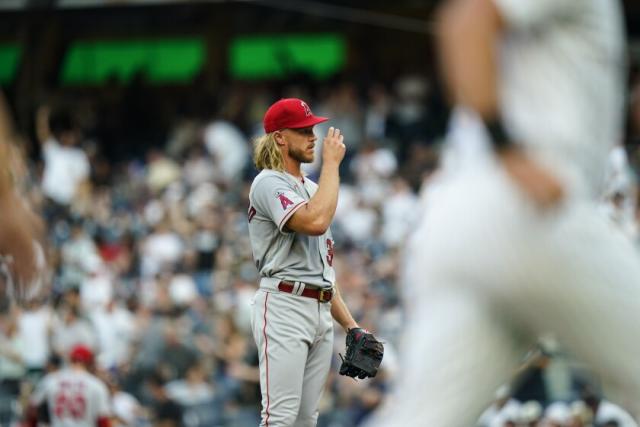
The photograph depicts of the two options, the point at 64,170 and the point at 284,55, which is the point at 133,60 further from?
the point at 64,170

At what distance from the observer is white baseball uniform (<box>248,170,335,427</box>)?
602 cm

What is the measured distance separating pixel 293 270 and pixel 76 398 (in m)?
5.50

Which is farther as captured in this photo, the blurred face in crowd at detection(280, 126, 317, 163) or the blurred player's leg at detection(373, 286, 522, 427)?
the blurred face in crowd at detection(280, 126, 317, 163)

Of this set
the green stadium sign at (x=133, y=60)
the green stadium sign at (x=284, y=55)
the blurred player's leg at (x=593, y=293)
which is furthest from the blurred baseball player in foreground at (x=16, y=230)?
the green stadium sign at (x=133, y=60)

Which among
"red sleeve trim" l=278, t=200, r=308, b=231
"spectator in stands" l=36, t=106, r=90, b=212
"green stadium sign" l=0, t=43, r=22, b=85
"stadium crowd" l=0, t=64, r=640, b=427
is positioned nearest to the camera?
"red sleeve trim" l=278, t=200, r=308, b=231

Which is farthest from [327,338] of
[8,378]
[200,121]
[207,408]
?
[200,121]

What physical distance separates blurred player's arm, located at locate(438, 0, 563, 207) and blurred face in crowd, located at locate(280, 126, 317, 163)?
9.93 ft

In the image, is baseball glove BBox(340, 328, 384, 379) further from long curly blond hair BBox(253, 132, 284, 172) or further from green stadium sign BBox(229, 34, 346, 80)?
green stadium sign BBox(229, 34, 346, 80)

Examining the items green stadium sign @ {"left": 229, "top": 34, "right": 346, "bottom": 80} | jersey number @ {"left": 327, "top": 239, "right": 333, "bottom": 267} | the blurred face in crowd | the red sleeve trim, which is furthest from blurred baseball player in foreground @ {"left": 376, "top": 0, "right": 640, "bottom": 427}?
green stadium sign @ {"left": 229, "top": 34, "right": 346, "bottom": 80}

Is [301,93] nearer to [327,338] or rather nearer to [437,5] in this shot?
[437,5]

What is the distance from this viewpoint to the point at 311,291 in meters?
6.18

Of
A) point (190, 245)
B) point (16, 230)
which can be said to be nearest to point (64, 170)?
point (190, 245)

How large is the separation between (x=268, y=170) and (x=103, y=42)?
20.4 m

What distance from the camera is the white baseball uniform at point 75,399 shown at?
1109 centimetres
